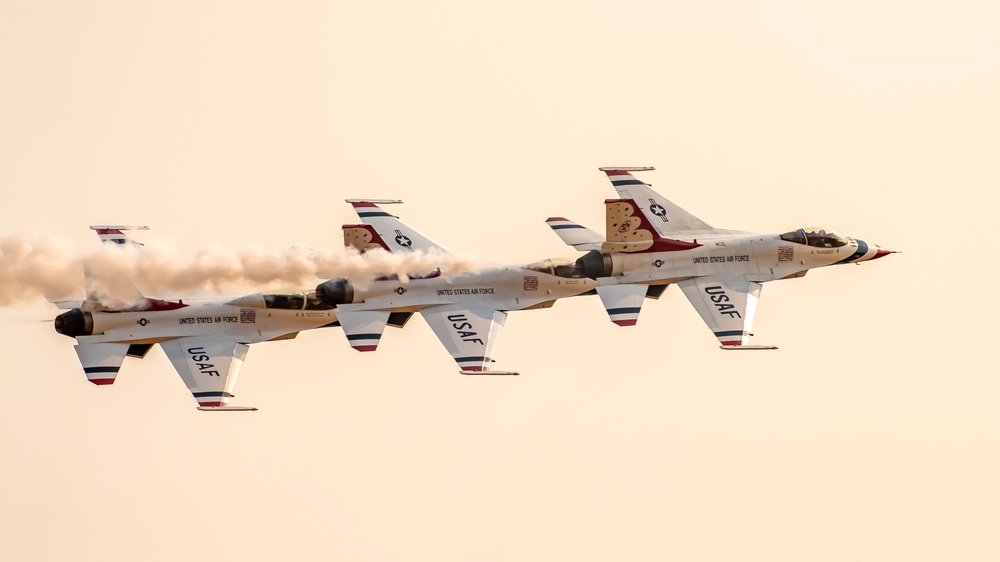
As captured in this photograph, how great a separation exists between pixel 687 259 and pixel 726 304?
2.23 metres

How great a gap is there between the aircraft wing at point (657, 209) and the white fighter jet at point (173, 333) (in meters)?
14.5

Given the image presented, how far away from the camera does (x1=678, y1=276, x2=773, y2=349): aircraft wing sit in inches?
2771

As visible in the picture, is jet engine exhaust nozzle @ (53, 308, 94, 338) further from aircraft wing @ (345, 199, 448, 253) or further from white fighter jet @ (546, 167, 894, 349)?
white fighter jet @ (546, 167, 894, 349)

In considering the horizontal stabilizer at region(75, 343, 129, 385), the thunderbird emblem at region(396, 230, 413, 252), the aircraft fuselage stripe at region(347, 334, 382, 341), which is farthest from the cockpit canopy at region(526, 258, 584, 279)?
the horizontal stabilizer at region(75, 343, 129, 385)

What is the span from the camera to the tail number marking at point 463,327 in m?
70.2

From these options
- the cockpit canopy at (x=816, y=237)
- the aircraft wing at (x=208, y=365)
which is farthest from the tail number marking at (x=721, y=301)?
the aircraft wing at (x=208, y=365)

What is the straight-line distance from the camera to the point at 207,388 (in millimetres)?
70438

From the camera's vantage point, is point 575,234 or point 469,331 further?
point 575,234

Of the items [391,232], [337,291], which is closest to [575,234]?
[391,232]

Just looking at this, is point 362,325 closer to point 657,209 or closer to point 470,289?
point 470,289

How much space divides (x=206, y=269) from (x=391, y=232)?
771 centimetres

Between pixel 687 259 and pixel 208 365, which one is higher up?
pixel 687 259

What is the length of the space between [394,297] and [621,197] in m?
9.84

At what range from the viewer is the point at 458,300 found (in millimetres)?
71312
